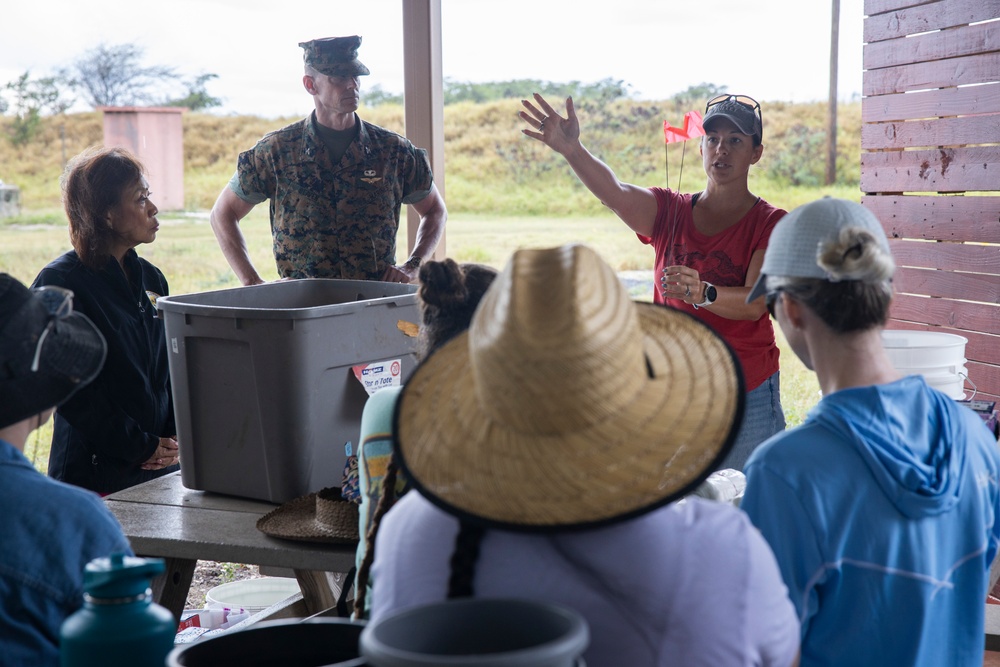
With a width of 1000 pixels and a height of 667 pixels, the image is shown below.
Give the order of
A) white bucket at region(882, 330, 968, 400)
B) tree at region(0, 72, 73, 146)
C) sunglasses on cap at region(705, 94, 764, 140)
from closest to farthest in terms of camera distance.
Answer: white bucket at region(882, 330, 968, 400) → sunglasses on cap at region(705, 94, 764, 140) → tree at region(0, 72, 73, 146)

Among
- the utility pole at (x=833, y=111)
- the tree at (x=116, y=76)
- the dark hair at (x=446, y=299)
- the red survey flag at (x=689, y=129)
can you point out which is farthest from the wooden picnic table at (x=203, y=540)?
the utility pole at (x=833, y=111)

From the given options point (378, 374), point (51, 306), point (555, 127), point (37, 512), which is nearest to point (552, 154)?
point (555, 127)

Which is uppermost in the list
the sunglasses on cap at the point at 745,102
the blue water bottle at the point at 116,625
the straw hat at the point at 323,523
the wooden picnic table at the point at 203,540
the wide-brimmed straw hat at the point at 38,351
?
the sunglasses on cap at the point at 745,102

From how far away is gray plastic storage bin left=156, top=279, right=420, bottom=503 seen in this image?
203 cm

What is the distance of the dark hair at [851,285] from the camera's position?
4.26 feet

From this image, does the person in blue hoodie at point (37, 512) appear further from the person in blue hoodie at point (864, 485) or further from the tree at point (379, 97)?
the tree at point (379, 97)

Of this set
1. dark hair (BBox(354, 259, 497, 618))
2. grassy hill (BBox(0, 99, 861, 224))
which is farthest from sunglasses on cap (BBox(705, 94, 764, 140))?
grassy hill (BBox(0, 99, 861, 224))

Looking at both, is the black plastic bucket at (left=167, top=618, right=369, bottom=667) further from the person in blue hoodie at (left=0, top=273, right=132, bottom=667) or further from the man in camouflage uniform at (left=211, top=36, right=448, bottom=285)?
the man in camouflage uniform at (left=211, top=36, right=448, bottom=285)

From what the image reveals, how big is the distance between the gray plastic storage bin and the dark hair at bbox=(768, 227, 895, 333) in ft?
3.43

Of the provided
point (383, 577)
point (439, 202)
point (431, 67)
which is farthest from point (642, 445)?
point (431, 67)

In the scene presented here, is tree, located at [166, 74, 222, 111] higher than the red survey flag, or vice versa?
tree, located at [166, 74, 222, 111]

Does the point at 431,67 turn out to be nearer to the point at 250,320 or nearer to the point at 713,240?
the point at 713,240

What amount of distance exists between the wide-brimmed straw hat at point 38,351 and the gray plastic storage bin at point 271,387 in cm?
63

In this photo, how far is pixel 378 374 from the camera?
221 centimetres
